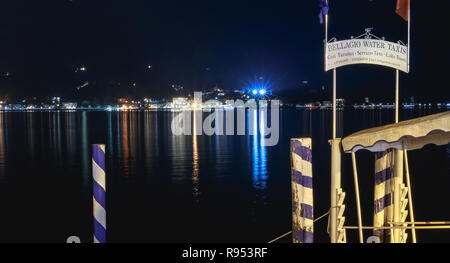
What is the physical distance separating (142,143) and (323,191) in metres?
25.1

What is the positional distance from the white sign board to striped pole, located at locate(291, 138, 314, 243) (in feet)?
6.71

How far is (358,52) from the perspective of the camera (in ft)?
27.6

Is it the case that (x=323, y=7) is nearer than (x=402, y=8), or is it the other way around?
(x=323, y=7)

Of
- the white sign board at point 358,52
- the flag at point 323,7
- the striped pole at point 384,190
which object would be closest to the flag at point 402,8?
the white sign board at point 358,52

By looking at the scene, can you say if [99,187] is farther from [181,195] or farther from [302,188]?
[181,195]

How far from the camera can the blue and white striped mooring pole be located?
23.5 ft

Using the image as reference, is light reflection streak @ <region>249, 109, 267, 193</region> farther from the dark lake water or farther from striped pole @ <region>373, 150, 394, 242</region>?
striped pole @ <region>373, 150, 394, 242</region>

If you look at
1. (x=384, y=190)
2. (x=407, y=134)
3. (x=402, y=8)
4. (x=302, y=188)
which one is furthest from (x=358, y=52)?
(x=302, y=188)

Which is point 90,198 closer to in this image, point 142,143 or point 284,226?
point 284,226

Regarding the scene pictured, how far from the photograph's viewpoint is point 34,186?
20.4m

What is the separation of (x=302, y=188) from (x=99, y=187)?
3.14 metres

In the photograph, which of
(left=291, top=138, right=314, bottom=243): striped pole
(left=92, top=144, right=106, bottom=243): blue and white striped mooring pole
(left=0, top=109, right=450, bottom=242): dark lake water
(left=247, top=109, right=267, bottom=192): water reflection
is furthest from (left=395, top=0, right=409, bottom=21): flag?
(left=247, top=109, right=267, bottom=192): water reflection

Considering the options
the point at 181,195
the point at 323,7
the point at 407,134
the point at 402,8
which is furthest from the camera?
the point at 181,195
